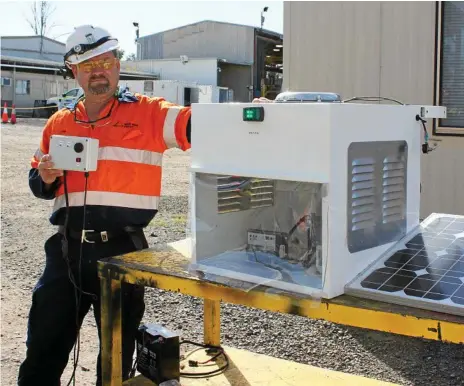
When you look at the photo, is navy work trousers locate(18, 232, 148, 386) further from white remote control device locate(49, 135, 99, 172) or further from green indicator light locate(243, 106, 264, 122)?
green indicator light locate(243, 106, 264, 122)

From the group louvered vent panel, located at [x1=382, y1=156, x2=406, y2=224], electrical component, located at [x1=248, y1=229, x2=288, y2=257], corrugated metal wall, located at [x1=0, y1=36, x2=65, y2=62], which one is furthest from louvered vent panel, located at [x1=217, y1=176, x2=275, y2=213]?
corrugated metal wall, located at [x1=0, y1=36, x2=65, y2=62]

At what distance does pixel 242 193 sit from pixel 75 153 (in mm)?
711

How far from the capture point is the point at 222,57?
107 feet

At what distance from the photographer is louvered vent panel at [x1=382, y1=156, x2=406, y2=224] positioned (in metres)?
2.07

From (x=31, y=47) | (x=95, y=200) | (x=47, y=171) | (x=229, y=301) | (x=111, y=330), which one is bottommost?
(x=111, y=330)

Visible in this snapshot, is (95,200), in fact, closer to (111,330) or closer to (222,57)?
(111,330)

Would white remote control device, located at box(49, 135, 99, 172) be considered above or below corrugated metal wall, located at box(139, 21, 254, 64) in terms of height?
below

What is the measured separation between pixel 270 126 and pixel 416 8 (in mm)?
2863

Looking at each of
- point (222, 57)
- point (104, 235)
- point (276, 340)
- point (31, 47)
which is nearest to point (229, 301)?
point (104, 235)

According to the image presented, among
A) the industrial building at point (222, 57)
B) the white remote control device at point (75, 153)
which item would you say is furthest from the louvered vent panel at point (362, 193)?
the industrial building at point (222, 57)

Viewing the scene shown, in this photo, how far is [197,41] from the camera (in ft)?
109

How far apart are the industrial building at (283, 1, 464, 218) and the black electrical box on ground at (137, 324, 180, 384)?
90.8 inches

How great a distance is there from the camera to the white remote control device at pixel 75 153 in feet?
7.74

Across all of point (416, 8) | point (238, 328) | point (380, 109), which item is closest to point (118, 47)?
point (380, 109)
